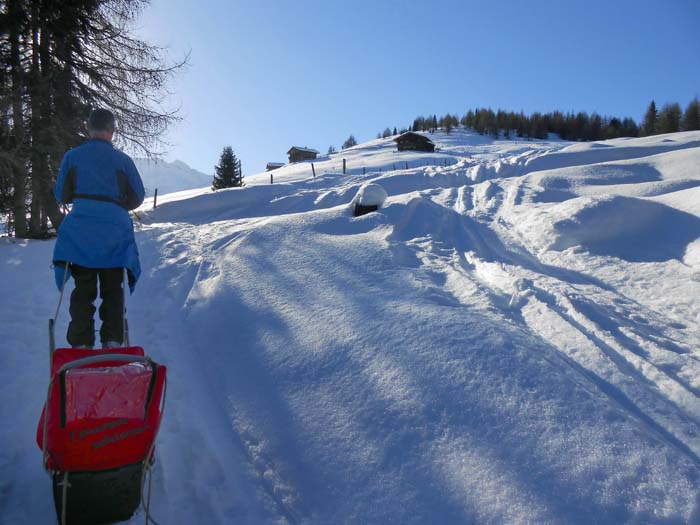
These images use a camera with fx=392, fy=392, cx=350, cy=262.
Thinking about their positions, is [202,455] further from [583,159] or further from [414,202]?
[583,159]

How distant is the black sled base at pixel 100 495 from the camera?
71.9 inches

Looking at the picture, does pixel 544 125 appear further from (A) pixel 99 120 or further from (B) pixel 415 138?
(A) pixel 99 120

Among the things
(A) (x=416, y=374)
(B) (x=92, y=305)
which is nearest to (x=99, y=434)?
(B) (x=92, y=305)

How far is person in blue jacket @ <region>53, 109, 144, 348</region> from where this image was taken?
106 inches

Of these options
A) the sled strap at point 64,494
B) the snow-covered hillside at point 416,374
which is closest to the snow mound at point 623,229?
the snow-covered hillside at point 416,374

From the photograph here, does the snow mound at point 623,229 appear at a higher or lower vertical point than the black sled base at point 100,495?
higher

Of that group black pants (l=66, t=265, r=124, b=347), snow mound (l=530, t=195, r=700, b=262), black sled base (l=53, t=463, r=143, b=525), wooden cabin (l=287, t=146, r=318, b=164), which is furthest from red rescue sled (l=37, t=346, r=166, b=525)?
wooden cabin (l=287, t=146, r=318, b=164)

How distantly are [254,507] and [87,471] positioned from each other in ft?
3.25

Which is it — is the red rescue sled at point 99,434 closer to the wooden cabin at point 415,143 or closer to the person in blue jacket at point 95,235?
the person in blue jacket at point 95,235

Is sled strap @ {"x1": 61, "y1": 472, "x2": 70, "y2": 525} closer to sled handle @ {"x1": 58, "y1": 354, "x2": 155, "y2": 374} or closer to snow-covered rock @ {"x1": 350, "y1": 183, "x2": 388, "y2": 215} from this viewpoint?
sled handle @ {"x1": 58, "y1": 354, "x2": 155, "y2": 374}

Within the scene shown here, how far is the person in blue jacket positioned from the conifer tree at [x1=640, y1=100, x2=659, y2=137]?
229 ft

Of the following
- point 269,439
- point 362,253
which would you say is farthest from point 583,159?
point 269,439

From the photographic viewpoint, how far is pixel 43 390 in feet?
10.4

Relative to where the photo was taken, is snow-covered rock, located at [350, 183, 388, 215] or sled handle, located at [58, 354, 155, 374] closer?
sled handle, located at [58, 354, 155, 374]
